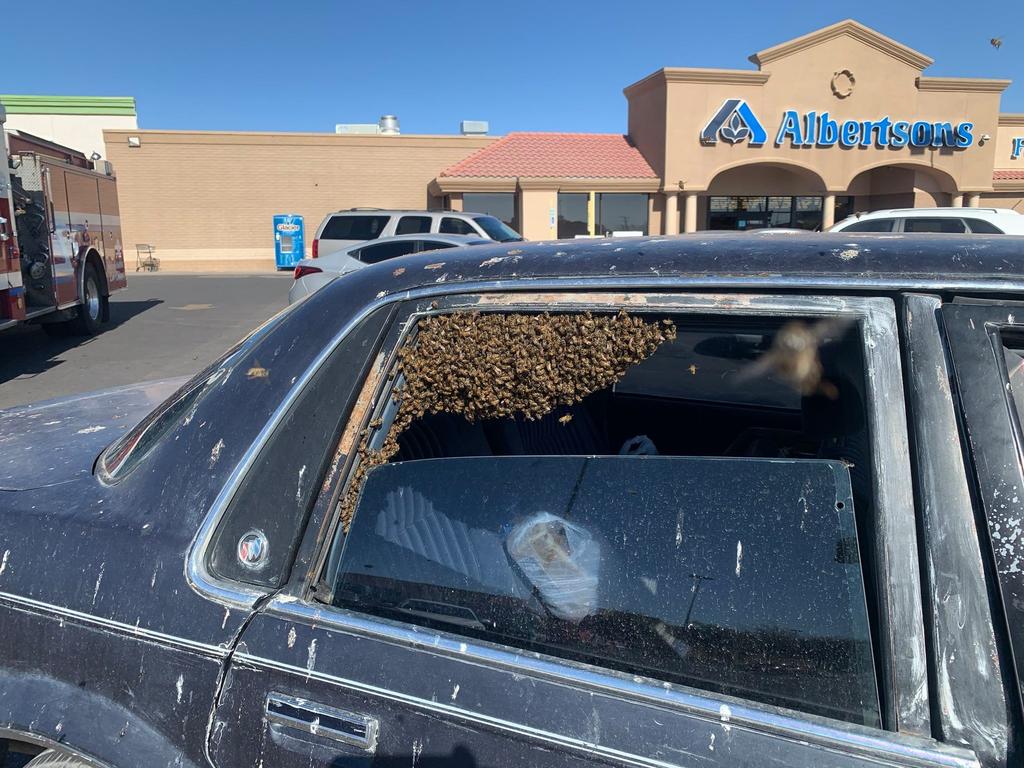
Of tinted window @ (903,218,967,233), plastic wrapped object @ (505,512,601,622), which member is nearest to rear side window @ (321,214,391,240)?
tinted window @ (903,218,967,233)

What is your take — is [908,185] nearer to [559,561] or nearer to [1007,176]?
[1007,176]

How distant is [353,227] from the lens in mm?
17391

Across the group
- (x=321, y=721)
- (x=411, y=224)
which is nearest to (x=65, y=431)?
(x=321, y=721)

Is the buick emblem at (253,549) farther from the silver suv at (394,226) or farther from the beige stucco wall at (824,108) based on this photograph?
the beige stucco wall at (824,108)

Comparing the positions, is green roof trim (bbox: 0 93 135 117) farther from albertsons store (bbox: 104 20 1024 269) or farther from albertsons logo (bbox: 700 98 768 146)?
albertsons logo (bbox: 700 98 768 146)

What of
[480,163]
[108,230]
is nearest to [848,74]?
[480,163]

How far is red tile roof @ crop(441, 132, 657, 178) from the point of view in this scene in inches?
1046

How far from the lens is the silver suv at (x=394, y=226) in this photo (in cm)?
1612

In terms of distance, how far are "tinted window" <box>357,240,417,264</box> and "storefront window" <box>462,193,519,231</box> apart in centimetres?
1440

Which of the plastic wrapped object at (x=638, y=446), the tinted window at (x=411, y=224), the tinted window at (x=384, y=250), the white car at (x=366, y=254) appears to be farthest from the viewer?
the tinted window at (x=411, y=224)

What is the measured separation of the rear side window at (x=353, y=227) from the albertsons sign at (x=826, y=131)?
44.9 ft

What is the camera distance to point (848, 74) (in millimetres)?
26578

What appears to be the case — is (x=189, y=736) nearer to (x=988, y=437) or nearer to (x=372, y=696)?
(x=372, y=696)

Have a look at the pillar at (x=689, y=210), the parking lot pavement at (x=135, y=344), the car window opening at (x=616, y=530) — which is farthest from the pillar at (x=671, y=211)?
the car window opening at (x=616, y=530)
